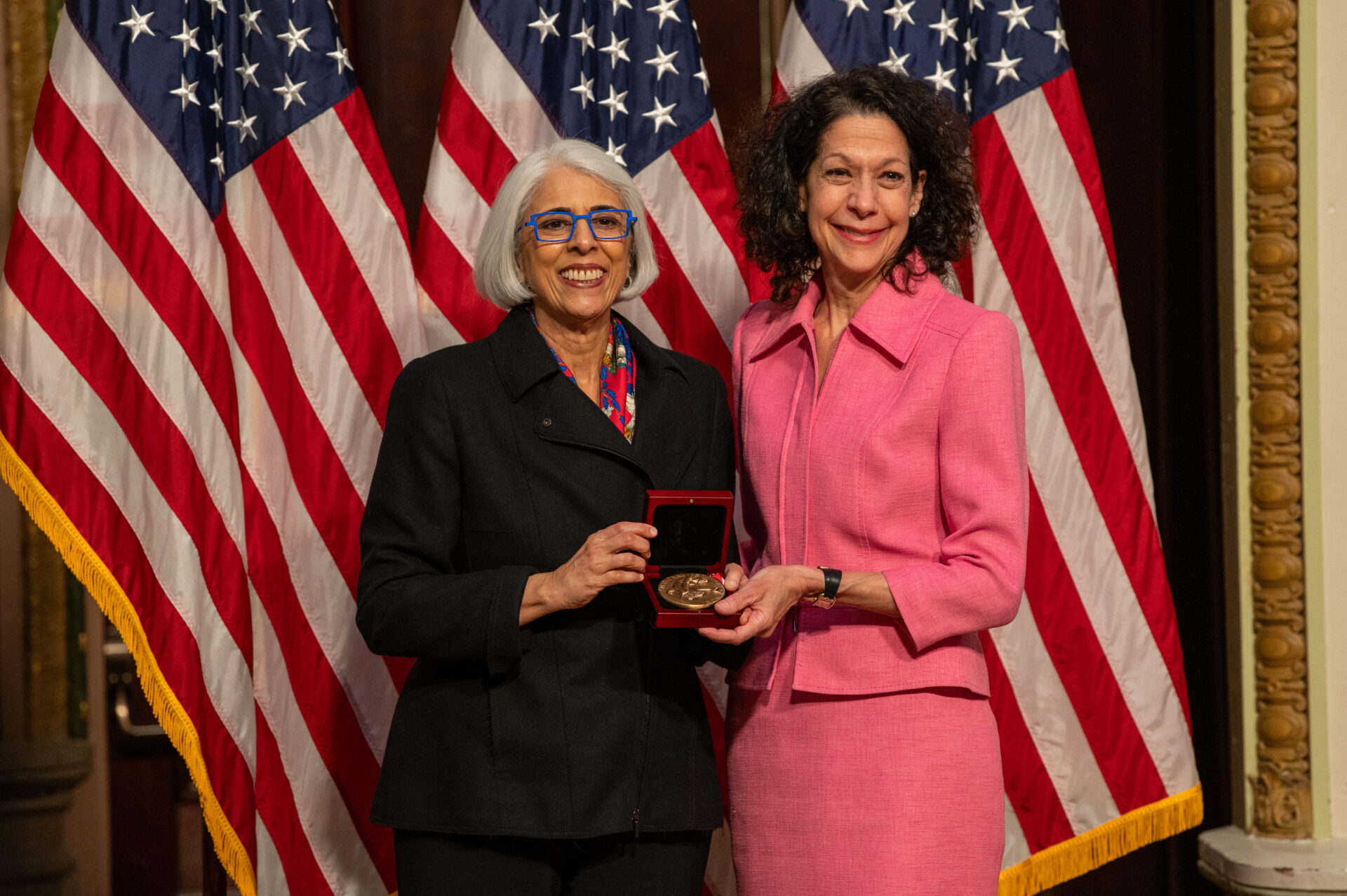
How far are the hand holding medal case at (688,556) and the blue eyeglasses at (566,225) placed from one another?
1.59ft

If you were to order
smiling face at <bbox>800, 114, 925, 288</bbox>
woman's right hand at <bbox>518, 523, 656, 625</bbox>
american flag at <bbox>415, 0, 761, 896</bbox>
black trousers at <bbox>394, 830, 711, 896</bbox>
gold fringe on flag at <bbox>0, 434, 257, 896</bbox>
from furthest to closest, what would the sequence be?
1. american flag at <bbox>415, 0, 761, 896</bbox>
2. gold fringe on flag at <bbox>0, 434, 257, 896</bbox>
3. smiling face at <bbox>800, 114, 925, 288</bbox>
4. black trousers at <bbox>394, 830, 711, 896</bbox>
5. woman's right hand at <bbox>518, 523, 656, 625</bbox>

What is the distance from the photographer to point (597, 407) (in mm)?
1864

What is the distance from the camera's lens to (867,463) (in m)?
1.80

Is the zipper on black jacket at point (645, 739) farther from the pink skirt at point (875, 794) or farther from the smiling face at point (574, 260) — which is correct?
the smiling face at point (574, 260)

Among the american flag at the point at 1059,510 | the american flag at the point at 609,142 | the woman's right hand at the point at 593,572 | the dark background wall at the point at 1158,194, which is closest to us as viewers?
the woman's right hand at the point at 593,572

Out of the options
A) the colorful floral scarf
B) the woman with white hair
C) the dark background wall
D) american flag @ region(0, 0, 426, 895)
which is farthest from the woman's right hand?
the dark background wall

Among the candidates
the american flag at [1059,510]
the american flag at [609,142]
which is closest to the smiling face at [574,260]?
the american flag at [609,142]

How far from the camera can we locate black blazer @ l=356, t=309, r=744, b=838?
1.74 metres

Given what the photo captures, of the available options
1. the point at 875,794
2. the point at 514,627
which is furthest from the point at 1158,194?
the point at 514,627

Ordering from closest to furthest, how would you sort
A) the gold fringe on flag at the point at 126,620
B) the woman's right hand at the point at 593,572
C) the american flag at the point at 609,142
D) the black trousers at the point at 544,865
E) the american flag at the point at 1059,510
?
the woman's right hand at the point at 593,572
the black trousers at the point at 544,865
the gold fringe on flag at the point at 126,620
the american flag at the point at 609,142
the american flag at the point at 1059,510

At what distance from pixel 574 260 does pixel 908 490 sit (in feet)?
1.99

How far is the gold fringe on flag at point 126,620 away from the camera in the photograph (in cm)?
239

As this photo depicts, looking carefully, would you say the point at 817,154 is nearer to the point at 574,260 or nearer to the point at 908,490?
the point at 574,260

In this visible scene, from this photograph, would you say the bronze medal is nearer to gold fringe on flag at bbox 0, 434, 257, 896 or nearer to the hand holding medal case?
the hand holding medal case
